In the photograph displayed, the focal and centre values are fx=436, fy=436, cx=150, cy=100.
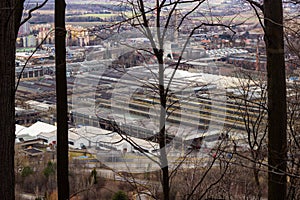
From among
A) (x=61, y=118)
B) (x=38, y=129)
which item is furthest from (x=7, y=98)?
(x=38, y=129)

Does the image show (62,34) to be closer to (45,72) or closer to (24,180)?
(45,72)

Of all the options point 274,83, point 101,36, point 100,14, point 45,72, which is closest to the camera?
point 274,83

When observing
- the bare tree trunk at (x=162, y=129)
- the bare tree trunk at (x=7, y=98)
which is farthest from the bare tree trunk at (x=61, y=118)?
the bare tree trunk at (x=7, y=98)

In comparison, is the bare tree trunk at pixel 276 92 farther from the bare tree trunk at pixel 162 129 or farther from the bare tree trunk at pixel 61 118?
the bare tree trunk at pixel 61 118

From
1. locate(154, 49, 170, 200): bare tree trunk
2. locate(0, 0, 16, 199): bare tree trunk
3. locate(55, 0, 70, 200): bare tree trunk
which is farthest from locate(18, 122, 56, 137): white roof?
locate(0, 0, 16, 199): bare tree trunk

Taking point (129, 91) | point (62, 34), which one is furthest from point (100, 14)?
point (62, 34)

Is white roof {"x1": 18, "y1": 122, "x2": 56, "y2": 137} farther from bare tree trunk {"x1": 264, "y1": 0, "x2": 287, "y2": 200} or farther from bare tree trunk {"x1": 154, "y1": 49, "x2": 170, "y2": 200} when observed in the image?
bare tree trunk {"x1": 264, "y1": 0, "x2": 287, "y2": 200}

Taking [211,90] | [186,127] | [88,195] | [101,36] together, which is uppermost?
[101,36]
